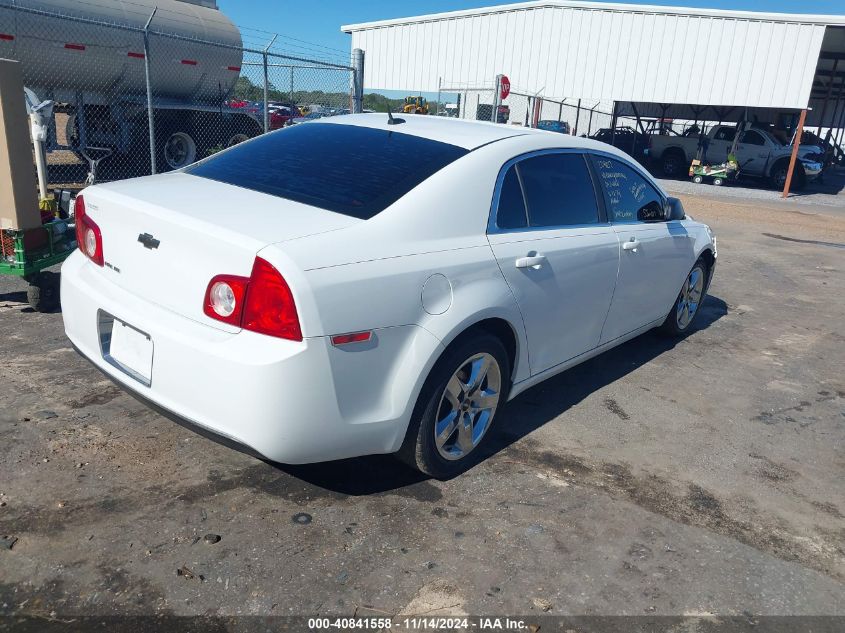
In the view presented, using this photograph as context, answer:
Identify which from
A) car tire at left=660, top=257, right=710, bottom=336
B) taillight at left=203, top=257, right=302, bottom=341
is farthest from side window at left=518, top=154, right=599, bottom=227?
car tire at left=660, top=257, right=710, bottom=336

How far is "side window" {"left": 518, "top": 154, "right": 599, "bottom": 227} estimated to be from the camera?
3.57 meters

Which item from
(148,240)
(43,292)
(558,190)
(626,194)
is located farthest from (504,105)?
(148,240)

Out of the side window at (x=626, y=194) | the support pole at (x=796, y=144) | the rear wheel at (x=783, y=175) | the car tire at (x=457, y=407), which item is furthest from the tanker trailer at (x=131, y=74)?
the rear wheel at (x=783, y=175)

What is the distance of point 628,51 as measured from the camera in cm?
2223

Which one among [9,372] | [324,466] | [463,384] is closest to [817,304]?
[463,384]

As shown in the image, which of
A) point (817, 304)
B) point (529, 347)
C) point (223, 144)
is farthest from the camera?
point (223, 144)

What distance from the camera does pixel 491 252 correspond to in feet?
10.3

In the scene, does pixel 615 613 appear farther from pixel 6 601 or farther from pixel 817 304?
pixel 817 304

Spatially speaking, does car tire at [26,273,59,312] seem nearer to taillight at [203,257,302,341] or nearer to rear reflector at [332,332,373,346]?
taillight at [203,257,302,341]

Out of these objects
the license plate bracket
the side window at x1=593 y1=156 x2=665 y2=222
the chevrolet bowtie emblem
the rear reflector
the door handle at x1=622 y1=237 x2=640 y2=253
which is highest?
the side window at x1=593 y1=156 x2=665 y2=222

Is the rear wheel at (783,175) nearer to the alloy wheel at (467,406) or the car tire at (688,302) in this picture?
the car tire at (688,302)

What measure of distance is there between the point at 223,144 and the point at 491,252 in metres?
12.9

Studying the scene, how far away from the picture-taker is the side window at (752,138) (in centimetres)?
2316

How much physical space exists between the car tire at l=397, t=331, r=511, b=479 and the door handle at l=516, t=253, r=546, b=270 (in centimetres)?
40
